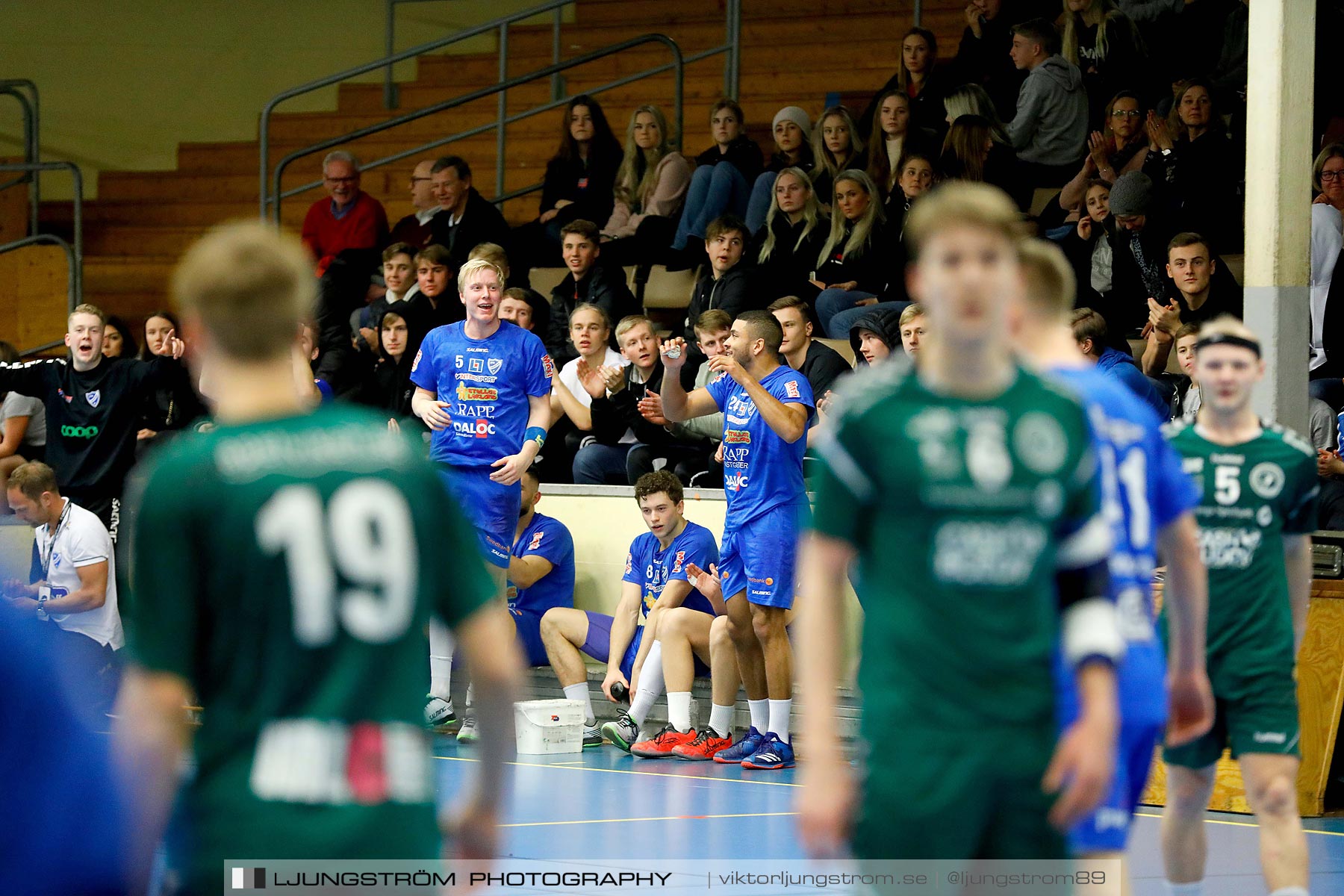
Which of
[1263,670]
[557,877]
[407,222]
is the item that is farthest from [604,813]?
[407,222]

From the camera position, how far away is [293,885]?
2.46m

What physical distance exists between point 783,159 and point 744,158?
1.00 ft

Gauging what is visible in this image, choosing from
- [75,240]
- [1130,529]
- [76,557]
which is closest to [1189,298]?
[1130,529]

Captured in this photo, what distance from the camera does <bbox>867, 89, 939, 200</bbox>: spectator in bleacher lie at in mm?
11969

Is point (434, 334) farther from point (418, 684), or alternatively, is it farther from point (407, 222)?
point (418, 684)

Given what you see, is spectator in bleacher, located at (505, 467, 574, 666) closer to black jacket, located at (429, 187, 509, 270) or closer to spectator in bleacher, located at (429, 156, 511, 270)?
black jacket, located at (429, 187, 509, 270)

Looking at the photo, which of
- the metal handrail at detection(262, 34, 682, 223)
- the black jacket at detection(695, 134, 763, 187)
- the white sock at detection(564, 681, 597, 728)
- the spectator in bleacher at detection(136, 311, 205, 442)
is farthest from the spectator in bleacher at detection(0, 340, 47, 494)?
the black jacket at detection(695, 134, 763, 187)

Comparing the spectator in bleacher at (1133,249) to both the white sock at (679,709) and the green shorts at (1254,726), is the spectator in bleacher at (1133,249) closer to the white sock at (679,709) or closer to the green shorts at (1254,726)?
the white sock at (679,709)

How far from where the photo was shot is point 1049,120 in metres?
11.9

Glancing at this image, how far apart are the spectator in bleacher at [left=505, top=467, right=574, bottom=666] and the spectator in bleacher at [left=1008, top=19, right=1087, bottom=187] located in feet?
13.5

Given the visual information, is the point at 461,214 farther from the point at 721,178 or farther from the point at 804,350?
the point at 804,350

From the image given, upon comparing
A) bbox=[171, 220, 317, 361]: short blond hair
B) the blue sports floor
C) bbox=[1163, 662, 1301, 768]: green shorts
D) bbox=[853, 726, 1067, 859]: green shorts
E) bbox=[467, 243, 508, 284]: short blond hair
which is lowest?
the blue sports floor

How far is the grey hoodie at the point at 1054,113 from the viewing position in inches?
464

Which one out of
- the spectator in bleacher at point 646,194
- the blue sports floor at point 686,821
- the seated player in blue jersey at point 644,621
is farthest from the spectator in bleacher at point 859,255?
the blue sports floor at point 686,821
